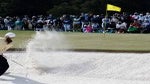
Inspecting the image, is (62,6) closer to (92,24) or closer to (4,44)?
(92,24)

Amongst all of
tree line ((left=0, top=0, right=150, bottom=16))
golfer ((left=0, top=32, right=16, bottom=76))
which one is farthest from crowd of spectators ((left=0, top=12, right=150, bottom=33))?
golfer ((left=0, top=32, right=16, bottom=76))

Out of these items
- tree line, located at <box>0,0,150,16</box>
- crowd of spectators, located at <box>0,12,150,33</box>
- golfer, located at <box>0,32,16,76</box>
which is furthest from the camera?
tree line, located at <box>0,0,150,16</box>

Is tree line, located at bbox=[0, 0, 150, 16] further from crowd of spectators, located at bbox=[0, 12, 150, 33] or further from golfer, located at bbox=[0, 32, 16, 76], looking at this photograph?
golfer, located at bbox=[0, 32, 16, 76]

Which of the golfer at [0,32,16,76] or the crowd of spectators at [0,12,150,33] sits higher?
the golfer at [0,32,16,76]

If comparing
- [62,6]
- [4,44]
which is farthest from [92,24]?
[4,44]

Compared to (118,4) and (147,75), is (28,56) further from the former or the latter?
(118,4)

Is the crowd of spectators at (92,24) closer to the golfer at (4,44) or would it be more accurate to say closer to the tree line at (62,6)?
the tree line at (62,6)

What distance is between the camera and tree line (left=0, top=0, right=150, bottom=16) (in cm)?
5041

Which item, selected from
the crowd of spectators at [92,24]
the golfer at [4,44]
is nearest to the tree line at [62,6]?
the crowd of spectators at [92,24]

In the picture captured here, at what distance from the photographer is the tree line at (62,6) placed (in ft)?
165

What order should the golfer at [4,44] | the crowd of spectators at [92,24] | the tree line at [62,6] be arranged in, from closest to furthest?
the golfer at [4,44]
the crowd of spectators at [92,24]
the tree line at [62,6]

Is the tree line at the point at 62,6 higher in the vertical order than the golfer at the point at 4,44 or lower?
lower

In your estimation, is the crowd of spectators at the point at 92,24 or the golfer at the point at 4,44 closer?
the golfer at the point at 4,44

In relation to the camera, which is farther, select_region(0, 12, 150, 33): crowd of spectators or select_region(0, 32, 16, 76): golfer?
select_region(0, 12, 150, 33): crowd of spectators
